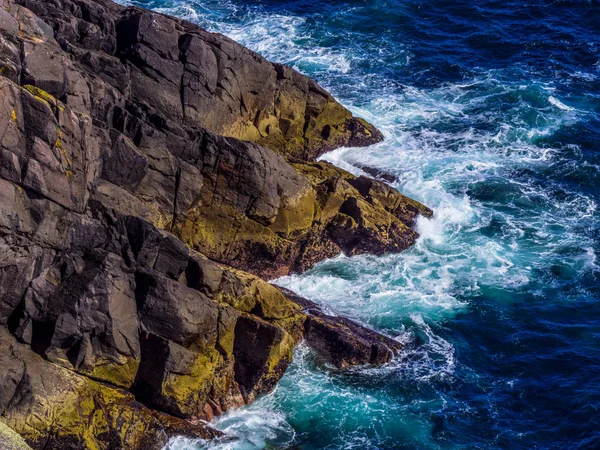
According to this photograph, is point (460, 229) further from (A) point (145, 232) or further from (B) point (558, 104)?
(A) point (145, 232)

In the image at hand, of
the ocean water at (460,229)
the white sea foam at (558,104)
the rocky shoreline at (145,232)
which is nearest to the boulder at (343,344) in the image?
the rocky shoreline at (145,232)

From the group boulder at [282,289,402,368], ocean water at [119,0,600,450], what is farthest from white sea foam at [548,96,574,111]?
boulder at [282,289,402,368]

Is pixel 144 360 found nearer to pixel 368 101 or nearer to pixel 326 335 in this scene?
pixel 326 335

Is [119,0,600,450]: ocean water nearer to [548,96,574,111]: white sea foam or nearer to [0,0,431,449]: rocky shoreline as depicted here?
[548,96,574,111]: white sea foam

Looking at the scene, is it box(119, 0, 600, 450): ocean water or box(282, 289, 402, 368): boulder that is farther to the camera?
box(282, 289, 402, 368): boulder

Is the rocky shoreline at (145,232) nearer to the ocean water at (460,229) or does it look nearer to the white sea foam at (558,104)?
the ocean water at (460,229)

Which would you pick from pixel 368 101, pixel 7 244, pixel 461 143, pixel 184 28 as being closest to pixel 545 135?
pixel 461 143
